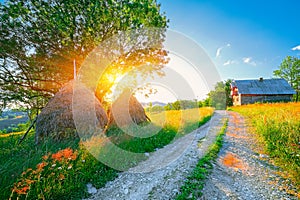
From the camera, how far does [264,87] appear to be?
3484 cm

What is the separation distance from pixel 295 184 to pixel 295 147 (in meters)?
1.58

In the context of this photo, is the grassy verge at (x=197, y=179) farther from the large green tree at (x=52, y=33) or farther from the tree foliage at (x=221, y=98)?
the tree foliage at (x=221, y=98)

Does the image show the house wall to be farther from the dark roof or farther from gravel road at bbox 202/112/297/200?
gravel road at bbox 202/112/297/200

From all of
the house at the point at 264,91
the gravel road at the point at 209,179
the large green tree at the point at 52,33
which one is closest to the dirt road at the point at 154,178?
the gravel road at the point at 209,179

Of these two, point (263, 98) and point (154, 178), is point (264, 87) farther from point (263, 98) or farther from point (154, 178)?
point (154, 178)

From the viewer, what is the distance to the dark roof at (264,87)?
33250 millimetres

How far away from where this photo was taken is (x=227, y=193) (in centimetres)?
350

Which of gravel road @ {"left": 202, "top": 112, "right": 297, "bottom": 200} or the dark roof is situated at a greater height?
the dark roof

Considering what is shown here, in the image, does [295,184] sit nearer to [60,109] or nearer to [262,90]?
[60,109]

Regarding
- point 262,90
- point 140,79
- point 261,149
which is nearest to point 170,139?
point 261,149

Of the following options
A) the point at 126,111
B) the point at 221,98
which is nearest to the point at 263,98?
the point at 221,98

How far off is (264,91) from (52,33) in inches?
1462

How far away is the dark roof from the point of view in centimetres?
3325

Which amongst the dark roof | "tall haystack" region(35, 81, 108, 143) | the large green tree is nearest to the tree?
the dark roof
